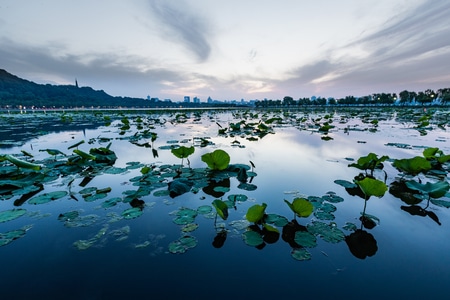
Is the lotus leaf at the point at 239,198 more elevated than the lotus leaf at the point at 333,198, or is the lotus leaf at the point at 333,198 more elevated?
the lotus leaf at the point at 333,198

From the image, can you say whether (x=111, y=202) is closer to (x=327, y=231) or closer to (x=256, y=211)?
(x=256, y=211)

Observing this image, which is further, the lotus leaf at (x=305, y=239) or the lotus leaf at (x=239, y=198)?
the lotus leaf at (x=239, y=198)

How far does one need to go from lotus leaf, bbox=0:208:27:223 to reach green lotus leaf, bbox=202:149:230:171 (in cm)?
294

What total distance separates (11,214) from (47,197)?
0.57 meters

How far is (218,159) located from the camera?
4.37 metres

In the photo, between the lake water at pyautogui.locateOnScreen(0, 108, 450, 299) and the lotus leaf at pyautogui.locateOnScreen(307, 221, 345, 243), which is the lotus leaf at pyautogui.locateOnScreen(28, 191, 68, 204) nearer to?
the lake water at pyautogui.locateOnScreen(0, 108, 450, 299)

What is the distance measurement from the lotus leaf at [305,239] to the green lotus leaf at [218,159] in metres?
2.12

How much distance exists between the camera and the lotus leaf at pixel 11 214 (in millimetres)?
2864

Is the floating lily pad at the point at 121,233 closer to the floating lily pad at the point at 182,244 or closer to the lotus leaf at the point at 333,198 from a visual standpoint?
the floating lily pad at the point at 182,244

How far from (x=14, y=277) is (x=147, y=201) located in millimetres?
1720

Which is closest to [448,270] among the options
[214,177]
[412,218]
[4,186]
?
[412,218]

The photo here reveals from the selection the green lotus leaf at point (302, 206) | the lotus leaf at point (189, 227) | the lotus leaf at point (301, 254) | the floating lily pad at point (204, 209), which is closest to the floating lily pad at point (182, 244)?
the lotus leaf at point (189, 227)

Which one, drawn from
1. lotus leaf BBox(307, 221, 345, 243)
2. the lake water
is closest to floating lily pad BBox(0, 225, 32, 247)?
the lake water

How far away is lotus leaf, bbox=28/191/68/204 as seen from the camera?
3418 millimetres
